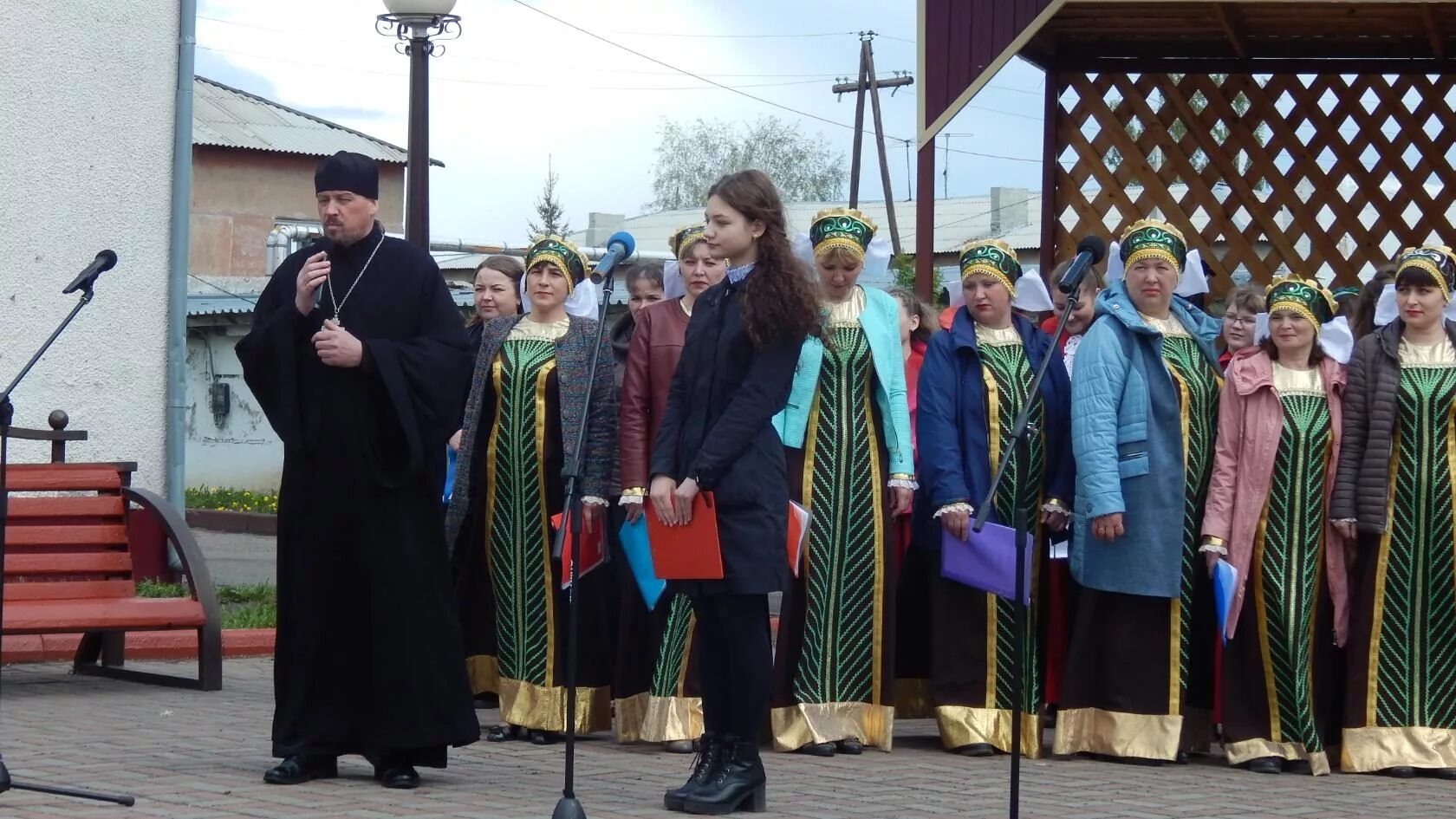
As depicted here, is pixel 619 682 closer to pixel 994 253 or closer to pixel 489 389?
pixel 489 389

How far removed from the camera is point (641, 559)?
734cm

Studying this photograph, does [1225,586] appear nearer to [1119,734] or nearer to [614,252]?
[1119,734]

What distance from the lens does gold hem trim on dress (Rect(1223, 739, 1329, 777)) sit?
7.35m

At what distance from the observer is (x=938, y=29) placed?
1031 centimetres

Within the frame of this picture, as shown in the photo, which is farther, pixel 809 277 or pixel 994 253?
pixel 994 253

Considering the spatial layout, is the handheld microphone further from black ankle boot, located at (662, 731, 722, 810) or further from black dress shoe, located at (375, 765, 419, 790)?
black dress shoe, located at (375, 765, 419, 790)

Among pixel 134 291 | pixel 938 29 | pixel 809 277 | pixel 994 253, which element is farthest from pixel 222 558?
pixel 809 277

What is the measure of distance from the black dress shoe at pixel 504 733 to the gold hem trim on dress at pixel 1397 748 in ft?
10.2

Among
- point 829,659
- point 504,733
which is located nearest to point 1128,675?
point 829,659

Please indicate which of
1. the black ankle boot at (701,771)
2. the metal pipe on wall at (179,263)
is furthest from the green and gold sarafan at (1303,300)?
the metal pipe on wall at (179,263)

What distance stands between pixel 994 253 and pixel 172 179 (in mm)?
4884

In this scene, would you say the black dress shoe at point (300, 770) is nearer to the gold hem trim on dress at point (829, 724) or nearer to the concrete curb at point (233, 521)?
the gold hem trim on dress at point (829, 724)

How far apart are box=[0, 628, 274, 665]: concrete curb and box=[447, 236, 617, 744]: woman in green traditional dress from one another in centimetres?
251

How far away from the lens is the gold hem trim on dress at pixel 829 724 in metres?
7.45
